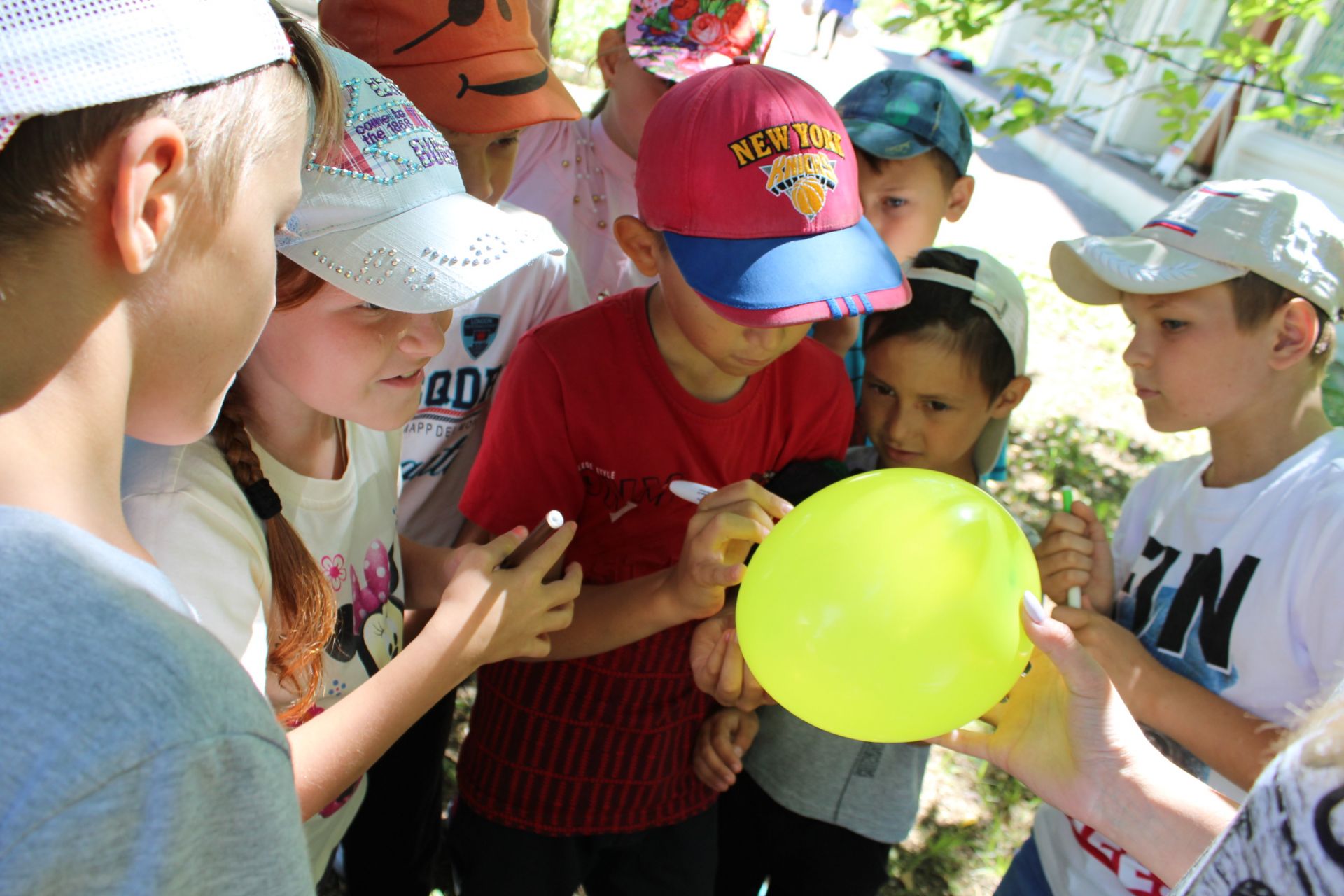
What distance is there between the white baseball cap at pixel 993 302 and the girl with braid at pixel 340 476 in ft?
4.20

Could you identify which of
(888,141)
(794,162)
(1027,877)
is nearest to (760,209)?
(794,162)

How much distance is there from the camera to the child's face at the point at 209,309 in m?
0.83

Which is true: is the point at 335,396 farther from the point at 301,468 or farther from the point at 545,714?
the point at 545,714

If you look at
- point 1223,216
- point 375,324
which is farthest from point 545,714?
point 1223,216

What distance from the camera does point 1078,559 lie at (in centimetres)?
193

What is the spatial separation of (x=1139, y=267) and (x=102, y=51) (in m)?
2.02

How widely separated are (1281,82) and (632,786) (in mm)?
3048

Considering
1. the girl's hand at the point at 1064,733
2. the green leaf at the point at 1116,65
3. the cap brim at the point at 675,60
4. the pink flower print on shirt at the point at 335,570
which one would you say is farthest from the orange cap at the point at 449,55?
the green leaf at the point at 1116,65

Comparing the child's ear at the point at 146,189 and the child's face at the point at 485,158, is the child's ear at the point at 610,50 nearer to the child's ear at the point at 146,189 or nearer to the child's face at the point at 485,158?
the child's face at the point at 485,158

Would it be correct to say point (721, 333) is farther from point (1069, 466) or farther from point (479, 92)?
Result: point (1069, 466)

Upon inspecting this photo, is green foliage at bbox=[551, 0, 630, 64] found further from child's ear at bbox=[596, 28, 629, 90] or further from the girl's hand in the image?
the girl's hand

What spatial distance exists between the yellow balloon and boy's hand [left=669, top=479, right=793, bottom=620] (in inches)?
4.8

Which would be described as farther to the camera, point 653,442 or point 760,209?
point 653,442

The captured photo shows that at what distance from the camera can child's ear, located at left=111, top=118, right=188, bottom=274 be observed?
75 cm
